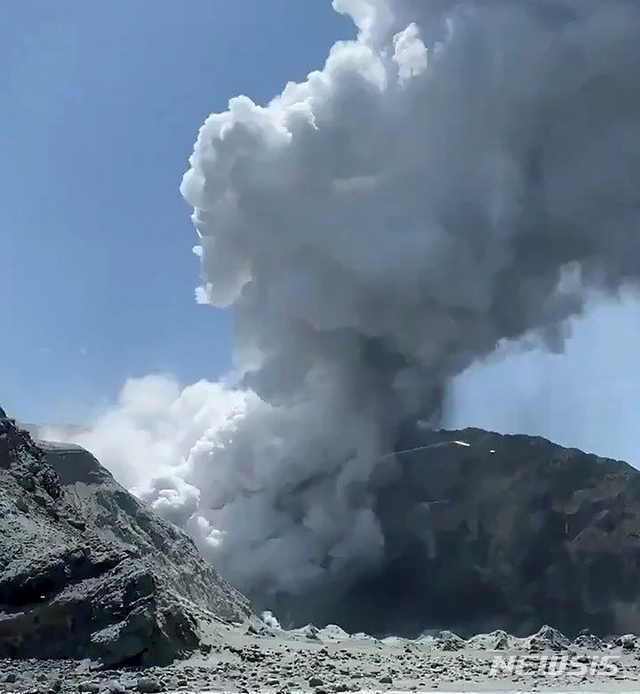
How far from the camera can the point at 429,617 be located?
6719cm

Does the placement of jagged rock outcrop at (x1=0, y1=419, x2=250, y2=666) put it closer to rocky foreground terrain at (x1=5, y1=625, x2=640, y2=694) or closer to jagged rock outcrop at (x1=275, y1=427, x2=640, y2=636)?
rocky foreground terrain at (x1=5, y1=625, x2=640, y2=694)

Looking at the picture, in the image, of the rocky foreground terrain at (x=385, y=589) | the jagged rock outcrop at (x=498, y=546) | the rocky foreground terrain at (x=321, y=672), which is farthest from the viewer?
the jagged rock outcrop at (x=498, y=546)

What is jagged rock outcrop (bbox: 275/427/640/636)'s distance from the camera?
2655 inches

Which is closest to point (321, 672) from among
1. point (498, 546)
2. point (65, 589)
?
point (65, 589)

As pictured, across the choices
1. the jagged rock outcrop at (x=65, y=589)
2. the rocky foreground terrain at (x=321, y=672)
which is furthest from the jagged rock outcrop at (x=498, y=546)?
the jagged rock outcrop at (x=65, y=589)

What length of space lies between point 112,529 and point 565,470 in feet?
147

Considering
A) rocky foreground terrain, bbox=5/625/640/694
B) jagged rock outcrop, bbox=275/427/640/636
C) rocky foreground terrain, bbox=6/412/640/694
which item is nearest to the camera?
rocky foreground terrain, bbox=5/625/640/694

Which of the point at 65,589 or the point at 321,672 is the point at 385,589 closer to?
the point at 321,672

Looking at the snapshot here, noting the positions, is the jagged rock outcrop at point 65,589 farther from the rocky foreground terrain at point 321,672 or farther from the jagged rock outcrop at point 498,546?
the jagged rock outcrop at point 498,546

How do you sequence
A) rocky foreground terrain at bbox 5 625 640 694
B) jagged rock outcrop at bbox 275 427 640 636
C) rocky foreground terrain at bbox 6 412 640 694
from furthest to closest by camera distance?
jagged rock outcrop at bbox 275 427 640 636
rocky foreground terrain at bbox 6 412 640 694
rocky foreground terrain at bbox 5 625 640 694

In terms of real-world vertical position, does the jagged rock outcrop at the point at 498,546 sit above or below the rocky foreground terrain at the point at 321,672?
above

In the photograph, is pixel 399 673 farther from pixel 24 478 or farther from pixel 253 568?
pixel 253 568

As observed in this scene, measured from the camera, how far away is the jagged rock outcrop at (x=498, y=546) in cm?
6744

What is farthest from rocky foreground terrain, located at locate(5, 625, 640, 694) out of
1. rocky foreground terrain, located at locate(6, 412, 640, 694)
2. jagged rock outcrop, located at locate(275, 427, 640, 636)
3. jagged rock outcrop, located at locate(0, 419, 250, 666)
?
jagged rock outcrop, located at locate(275, 427, 640, 636)
